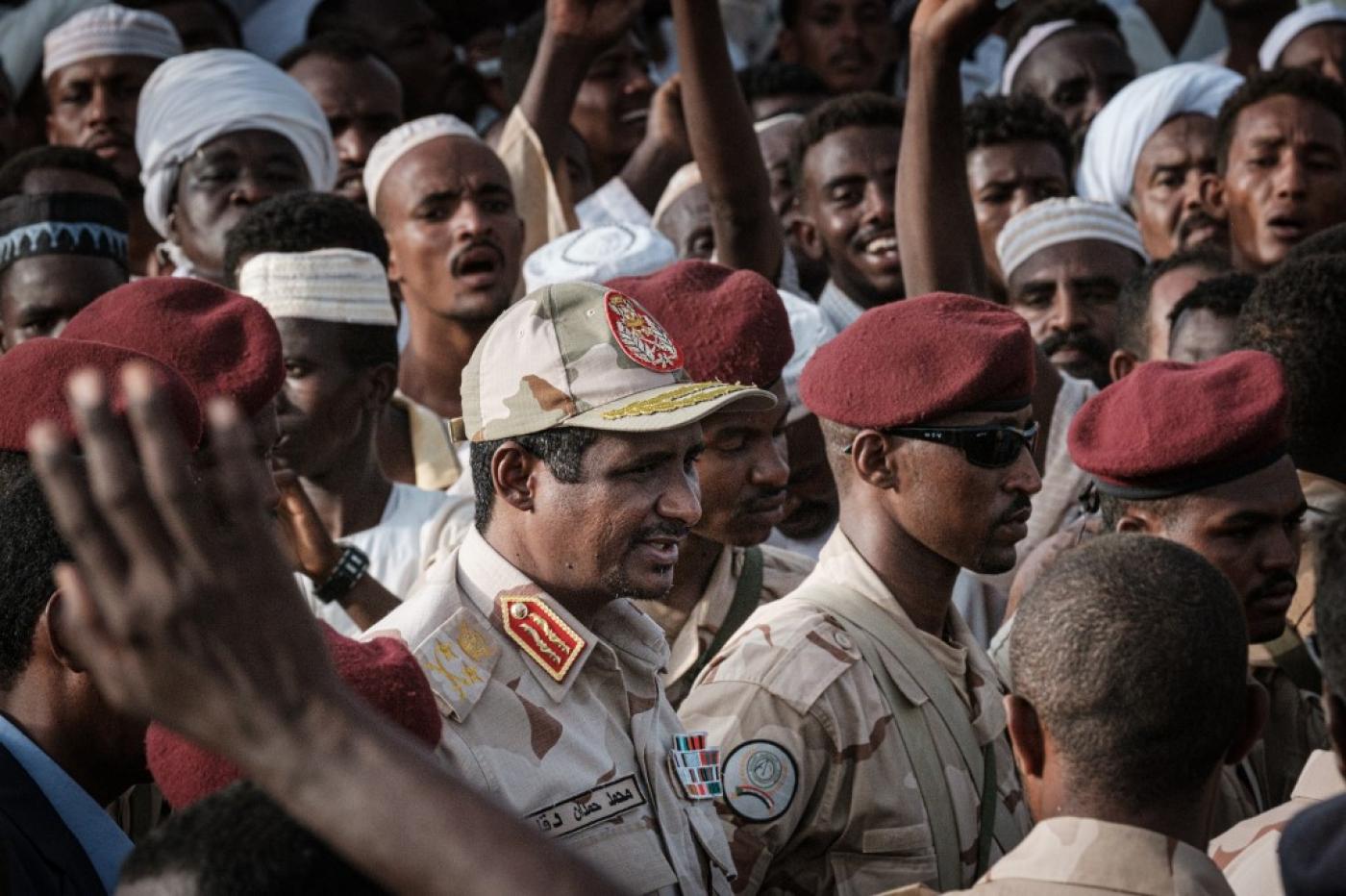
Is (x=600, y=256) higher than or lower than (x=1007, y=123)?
higher

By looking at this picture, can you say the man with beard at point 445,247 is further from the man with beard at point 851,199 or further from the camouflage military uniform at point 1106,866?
the camouflage military uniform at point 1106,866

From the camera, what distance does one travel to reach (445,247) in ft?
23.7

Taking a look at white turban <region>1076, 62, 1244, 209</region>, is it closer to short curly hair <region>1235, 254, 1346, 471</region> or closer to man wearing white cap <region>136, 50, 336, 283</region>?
short curly hair <region>1235, 254, 1346, 471</region>

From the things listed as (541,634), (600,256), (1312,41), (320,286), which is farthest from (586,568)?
(1312,41)

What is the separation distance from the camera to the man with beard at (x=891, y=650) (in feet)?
13.3

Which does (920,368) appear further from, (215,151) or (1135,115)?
(1135,115)

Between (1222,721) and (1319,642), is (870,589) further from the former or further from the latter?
(1319,642)

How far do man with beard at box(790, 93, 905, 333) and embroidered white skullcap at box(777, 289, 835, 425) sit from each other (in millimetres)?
1205

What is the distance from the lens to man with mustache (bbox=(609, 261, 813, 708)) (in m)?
4.87

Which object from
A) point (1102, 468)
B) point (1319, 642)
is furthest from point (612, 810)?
point (1102, 468)

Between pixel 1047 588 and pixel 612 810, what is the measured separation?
2.91 feet

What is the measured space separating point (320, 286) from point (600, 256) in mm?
1155

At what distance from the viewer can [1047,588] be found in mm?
3264

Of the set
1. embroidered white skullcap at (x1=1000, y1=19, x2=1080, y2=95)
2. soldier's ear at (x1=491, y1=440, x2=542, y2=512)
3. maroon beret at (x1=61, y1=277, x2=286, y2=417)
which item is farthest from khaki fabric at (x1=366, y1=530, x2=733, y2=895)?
embroidered white skullcap at (x1=1000, y1=19, x2=1080, y2=95)
